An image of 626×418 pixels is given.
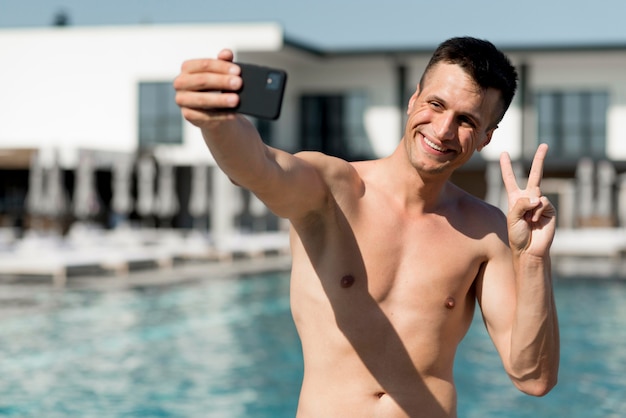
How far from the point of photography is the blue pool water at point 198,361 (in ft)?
25.9

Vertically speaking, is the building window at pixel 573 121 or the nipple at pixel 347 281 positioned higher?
the building window at pixel 573 121

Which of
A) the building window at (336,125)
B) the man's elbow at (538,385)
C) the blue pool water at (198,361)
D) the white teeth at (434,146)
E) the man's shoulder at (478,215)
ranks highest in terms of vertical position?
the building window at (336,125)

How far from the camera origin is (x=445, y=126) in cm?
232

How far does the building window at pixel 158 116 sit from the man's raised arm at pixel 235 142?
3196 cm

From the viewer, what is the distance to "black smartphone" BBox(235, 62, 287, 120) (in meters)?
1.72

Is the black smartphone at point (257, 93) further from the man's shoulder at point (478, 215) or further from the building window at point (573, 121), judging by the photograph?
the building window at point (573, 121)

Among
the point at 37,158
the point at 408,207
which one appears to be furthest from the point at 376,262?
the point at 37,158

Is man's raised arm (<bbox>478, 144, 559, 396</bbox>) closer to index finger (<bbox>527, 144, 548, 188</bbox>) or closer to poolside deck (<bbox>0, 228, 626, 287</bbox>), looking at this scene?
index finger (<bbox>527, 144, 548, 188</bbox>)

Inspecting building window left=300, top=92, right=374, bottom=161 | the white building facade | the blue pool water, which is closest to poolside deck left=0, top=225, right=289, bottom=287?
the blue pool water

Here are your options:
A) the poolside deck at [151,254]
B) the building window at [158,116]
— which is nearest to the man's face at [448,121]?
the poolside deck at [151,254]

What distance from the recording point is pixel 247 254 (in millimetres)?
23203

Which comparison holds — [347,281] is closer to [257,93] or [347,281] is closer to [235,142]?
[235,142]

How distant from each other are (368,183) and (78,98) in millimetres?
32985

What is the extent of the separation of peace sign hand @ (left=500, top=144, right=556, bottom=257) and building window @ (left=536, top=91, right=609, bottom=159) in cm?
3331
